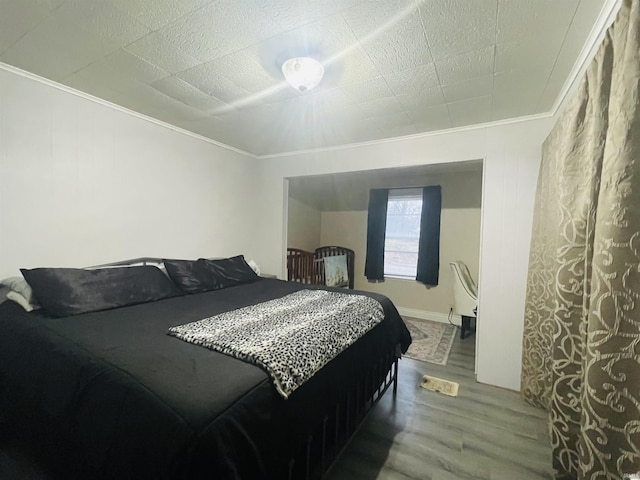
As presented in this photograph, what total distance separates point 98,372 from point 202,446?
61 centimetres

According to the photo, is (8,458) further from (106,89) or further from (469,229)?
(469,229)

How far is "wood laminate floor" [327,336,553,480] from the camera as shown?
1.62m

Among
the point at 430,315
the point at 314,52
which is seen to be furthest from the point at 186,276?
the point at 430,315

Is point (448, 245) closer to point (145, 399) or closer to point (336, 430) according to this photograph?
point (336, 430)

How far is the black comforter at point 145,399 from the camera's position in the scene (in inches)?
35.0

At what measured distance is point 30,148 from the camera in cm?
204

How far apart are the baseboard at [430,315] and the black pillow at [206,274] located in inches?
106

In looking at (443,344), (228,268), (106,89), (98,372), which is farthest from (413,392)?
(106,89)

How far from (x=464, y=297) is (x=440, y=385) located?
4.51 ft

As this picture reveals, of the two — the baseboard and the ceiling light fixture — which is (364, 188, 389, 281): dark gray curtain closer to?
the baseboard

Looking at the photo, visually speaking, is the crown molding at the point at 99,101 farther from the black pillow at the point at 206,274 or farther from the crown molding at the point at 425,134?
the black pillow at the point at 206,274

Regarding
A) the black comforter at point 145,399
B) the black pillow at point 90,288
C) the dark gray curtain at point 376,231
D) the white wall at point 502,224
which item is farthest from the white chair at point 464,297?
the black pillow at point 90,288

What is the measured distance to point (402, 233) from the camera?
473 centimetres

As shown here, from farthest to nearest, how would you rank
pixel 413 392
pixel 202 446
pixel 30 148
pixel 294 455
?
pixel 413 392, pixel 30 148, pixel 294 455, pixel 202 446
